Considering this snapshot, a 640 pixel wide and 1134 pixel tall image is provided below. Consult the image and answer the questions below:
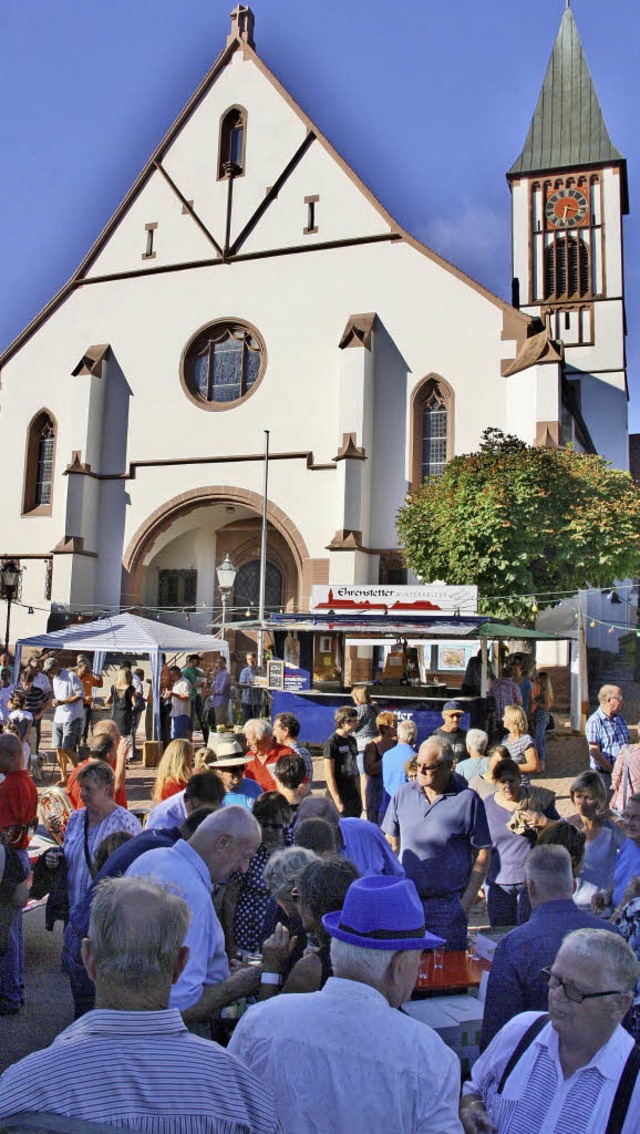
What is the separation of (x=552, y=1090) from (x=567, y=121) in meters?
45.4

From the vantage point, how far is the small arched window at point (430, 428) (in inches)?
990

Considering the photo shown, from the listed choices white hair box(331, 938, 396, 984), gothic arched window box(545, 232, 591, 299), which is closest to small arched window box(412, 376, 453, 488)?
gothic arched window box(545, 232, 591, 299)

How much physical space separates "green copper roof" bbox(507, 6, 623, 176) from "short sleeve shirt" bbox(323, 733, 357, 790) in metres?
38.0

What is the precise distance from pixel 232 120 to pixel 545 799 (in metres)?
28.6

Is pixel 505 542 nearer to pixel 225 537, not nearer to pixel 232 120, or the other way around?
pixel 225 537

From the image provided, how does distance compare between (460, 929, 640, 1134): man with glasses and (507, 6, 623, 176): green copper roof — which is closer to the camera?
(460, 929, 640, 1134): man with glasses

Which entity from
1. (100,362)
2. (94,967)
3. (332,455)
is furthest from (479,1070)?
(100,362)

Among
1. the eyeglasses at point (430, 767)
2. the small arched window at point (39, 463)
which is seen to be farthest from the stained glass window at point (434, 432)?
the eyeglasses at point (430, 767)

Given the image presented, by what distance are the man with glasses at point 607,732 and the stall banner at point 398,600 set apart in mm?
7922

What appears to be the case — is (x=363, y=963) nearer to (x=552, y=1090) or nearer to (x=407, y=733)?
(x=552, y=1090)

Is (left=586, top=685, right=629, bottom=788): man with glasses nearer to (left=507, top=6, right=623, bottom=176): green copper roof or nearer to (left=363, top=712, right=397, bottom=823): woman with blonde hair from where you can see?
(left=363, top=712, right=397, bottom=823): woman with blonde hair

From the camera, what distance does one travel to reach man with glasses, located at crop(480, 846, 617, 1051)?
120 inches

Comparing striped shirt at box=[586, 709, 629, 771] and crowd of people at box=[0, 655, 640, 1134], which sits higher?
striped shirt at box=[586, 709, 629, 771]

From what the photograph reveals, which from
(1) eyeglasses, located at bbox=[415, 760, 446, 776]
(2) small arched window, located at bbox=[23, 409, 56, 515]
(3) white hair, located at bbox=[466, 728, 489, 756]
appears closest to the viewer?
(1) eyeglasses, located at bbox=[415, 760, 446, 776]
